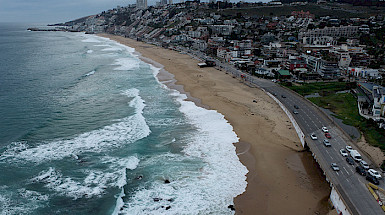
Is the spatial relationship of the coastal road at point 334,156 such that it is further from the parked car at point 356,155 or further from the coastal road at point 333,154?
the parked car at point 356,155

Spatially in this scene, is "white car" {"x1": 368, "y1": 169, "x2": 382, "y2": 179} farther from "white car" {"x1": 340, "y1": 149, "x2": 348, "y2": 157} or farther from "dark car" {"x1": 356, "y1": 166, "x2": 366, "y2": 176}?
"white car" {"x1": 340, "y1": 149, "x2": 348, "y2": 157}

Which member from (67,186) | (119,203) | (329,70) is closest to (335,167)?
(119,203)

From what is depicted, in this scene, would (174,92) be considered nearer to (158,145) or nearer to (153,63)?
(158,145)

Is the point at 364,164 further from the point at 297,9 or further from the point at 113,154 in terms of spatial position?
→ the point at 297,9

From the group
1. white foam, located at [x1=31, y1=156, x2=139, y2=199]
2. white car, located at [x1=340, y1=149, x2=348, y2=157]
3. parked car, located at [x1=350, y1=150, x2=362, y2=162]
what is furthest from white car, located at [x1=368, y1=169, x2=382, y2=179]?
white foam, located at [x1=31, y1=156, x2=139, y2=199]

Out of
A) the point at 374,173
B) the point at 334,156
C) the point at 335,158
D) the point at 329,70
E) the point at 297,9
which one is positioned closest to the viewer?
the point at 374,173

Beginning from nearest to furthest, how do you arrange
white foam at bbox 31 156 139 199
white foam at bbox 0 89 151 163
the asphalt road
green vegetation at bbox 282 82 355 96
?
the asphalt road → white foam at bbox 31 156 139 199 → white foam at bbox 0 89 151 163 → green vegetation at bbox 282 82 355 96
